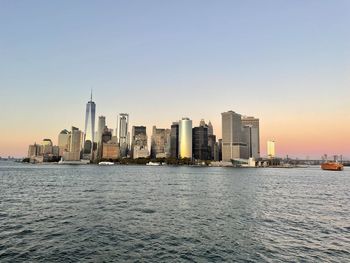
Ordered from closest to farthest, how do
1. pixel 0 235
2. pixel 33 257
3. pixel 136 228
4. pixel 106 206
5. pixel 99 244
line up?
pixel 33 257
pixel 99 244
pixel 0 235
pixel 136 228
pixel 106 206

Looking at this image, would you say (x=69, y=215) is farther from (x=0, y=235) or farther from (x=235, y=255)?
(x=235, y=255)

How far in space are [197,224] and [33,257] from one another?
23628 mm

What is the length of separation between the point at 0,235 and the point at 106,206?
25.1m

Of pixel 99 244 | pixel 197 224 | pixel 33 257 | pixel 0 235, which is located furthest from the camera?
pixel 197 224

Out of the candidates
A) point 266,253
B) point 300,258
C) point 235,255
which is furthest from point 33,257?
point 300,258

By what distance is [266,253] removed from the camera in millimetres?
32344

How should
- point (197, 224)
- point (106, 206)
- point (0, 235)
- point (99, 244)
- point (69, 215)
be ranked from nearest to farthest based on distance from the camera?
point (99, 244), point (0, 235), point (197, 224), point (69, 215), point (106, 206)

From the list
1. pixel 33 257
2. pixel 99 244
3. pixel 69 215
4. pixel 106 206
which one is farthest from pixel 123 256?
pixel 106 206

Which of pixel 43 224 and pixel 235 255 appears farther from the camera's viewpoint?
pixel 43 224

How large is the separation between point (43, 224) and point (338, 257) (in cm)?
3844

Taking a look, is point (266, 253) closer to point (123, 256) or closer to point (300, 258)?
point (300, 258)

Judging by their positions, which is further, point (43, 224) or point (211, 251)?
point (43, 224)

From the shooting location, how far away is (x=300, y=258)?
102ft

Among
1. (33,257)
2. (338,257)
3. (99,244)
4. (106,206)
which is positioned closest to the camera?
(33,257)
